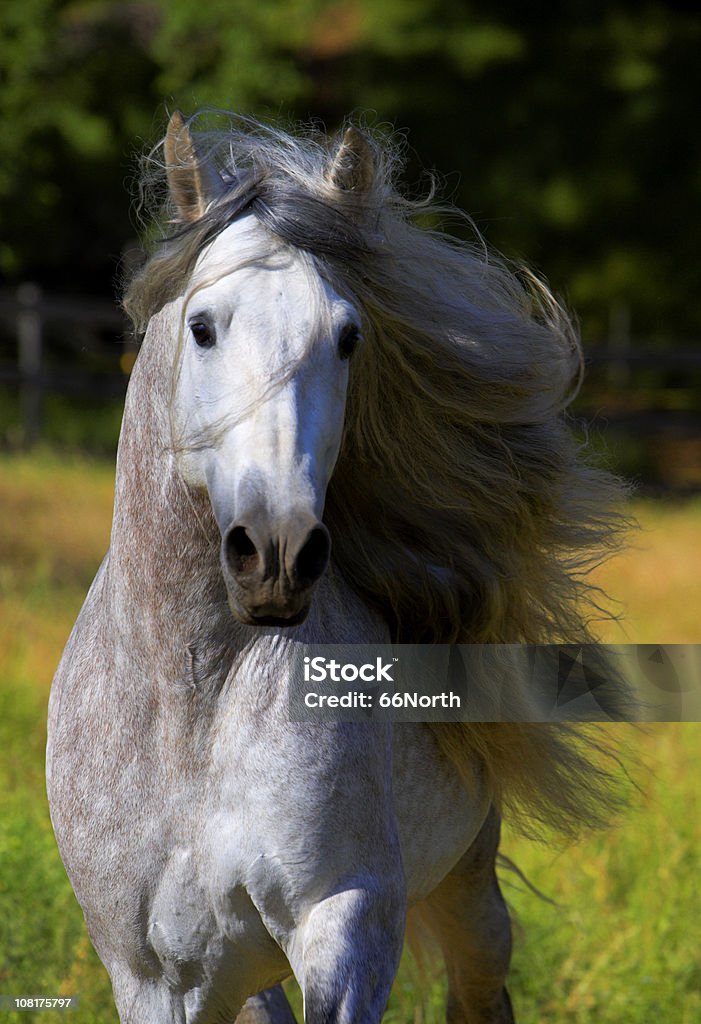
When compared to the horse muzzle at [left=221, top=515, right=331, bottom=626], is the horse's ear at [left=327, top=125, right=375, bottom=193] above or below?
above

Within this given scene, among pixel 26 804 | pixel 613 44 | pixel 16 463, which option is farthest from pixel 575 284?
pixel 26 804

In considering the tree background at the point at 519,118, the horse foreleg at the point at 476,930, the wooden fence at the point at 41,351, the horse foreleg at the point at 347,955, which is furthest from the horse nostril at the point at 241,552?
the tree background at the point at 519,118

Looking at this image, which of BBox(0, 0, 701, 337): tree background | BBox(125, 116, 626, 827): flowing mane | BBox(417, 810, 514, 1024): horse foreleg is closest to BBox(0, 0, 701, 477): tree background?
BBox(0, 0, 701, 337): tree background

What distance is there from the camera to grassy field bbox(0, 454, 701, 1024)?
345cm

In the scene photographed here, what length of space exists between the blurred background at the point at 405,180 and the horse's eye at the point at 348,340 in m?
3.96

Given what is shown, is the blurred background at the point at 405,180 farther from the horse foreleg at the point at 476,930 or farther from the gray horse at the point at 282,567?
the gray horse at the point at 282,567

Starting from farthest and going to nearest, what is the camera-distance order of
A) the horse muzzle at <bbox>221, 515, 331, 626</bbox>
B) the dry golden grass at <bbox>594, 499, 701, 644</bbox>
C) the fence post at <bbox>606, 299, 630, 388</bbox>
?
1. the fence post at <bbox>606, 299, 630, 388</bbox>
2. the dry golden grass at <bbox>594, 499, 701, 644</bbox>
3. the horse muzzle at <bbox>221, 515, 331, 626</bbox>

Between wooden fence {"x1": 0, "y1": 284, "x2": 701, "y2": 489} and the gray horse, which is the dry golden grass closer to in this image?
wooden fence {"x1": 0, "y1": 284, "x2": 701, "y2": 489}

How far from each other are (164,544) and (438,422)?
0.62 m

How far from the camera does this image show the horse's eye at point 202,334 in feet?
6.27

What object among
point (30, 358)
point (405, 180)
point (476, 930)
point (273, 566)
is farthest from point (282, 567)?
point (30, 358)

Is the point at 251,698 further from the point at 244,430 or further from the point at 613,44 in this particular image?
the point at 613,44

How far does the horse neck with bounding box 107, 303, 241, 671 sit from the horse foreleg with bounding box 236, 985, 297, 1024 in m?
0.83

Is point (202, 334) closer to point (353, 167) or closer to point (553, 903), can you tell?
point (353, 167)
